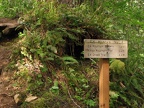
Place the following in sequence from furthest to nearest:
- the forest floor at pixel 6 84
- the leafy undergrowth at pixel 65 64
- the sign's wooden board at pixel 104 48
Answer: the leafy undergrowth at pixel 65 64, the forest floor at pixel 6 84, the sign's wooden board at pixel 104 48

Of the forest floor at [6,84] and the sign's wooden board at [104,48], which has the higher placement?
the sign's wooden board at [104,48]

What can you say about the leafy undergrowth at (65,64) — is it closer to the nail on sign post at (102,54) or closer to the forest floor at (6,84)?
the forest floor at (6,84)

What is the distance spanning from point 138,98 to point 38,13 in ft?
9.60

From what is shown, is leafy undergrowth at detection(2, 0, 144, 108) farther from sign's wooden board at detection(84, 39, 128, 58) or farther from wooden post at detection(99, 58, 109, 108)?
sign's wooden board at detection(84, 39, 128, 58)

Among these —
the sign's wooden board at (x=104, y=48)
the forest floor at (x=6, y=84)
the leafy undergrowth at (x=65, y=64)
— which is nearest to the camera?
the sign's wooden board at (x=104, y=48)

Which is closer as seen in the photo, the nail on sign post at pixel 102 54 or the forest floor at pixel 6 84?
the nail on sign post at pixel 102 54

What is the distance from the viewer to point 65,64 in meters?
4.30

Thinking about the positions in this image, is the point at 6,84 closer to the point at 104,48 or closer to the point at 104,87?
the point at 104,87

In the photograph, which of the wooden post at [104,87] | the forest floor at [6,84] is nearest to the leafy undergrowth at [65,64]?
the forest floor at [6,84]

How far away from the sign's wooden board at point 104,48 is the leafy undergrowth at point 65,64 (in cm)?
89

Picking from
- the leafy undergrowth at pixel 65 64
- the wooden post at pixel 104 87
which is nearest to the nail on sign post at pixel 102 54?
the wooden post at pixel 104 87

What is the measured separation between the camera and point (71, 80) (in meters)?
4.11

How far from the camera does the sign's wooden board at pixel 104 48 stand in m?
3.30

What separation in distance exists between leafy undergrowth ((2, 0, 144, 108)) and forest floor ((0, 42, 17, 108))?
14 cm
